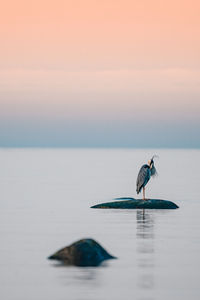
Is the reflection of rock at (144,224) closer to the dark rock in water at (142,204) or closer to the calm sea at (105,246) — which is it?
the calm sea at (105,246)

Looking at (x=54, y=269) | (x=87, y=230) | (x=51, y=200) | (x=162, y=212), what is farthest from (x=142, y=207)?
(x=54, y=269)

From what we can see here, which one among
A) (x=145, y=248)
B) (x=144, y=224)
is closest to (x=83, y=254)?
(x=145, y=248)

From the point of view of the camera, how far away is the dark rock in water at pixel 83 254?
26.6 metres

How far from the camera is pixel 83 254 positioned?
26609 millimetres

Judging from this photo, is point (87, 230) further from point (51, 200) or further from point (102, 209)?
point (51, 200)

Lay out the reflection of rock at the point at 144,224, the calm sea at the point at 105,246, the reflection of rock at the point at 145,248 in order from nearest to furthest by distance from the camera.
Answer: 1. the calm sea at the point at 105,246
2. the reflection of rock at the point at 145,248
3. the reflection of rock at the point at 144,224

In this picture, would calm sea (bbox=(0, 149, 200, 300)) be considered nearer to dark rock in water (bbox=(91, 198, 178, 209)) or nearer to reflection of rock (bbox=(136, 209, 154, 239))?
reflection of rock (bbox=(136, 209, 154, 239))

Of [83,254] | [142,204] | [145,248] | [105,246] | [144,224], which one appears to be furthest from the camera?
[142,204]

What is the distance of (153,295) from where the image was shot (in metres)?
22.4

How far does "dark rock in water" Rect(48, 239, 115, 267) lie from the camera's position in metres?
26.6

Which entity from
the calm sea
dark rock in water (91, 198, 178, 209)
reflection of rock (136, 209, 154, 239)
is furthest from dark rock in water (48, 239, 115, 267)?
dark rock in water (91, 198, 178, 209)

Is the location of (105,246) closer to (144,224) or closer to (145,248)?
(145,248)

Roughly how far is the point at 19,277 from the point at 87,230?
12979 mm

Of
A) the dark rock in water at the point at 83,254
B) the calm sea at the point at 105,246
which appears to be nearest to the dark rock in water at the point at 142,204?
the calm sea at the point at 105,246
